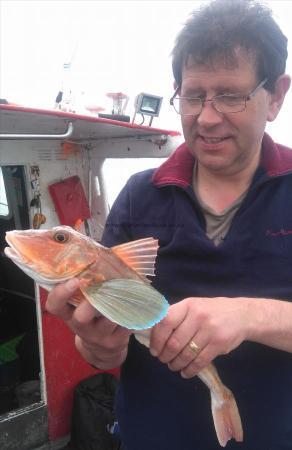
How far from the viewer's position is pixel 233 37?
5.45 ft

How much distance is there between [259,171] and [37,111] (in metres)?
1.61

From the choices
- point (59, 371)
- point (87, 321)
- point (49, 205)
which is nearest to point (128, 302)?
point (87, 321)

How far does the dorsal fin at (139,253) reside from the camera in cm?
158

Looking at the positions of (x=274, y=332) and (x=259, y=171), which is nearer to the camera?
(x=274, y=332)

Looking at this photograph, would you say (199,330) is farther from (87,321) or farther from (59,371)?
A: (59,371)

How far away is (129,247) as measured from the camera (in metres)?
1.59

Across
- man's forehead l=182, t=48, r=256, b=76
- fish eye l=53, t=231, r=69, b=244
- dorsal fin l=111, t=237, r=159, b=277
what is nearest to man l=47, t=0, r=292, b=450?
man's forehead l=182, t=48, r=256, b=76

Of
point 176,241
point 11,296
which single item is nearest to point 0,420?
point 11,296

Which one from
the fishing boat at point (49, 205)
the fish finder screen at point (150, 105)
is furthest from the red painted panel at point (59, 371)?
the fish finder screen at point (150, 105)

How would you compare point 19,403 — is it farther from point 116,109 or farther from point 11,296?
point 116,109

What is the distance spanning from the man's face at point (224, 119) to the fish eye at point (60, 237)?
0.67m

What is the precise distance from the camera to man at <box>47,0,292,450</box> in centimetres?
167

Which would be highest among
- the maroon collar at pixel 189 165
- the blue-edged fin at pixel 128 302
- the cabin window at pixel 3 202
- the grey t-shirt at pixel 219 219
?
the maroon collar at pixel 189 165

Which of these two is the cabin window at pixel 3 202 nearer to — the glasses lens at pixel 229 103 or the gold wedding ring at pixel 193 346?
the glasses lens at pixel 229 103
